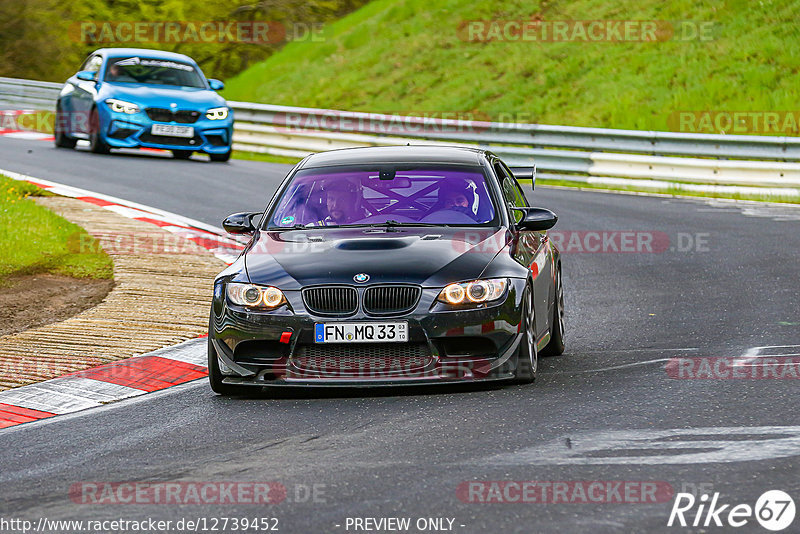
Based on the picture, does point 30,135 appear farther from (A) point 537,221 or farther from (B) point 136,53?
(A) point 537,221

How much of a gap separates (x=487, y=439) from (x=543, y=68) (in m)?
24.5

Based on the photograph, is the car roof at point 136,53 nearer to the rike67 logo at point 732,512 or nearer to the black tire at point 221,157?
the black tire at point 221,157

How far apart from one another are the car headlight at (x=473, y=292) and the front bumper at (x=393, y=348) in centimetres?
5

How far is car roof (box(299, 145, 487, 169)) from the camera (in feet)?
29.5

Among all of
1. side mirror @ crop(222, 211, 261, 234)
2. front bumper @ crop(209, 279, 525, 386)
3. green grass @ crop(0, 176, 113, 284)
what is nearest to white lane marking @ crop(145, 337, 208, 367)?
side mirror @ crop(222, 211, 261, 234)

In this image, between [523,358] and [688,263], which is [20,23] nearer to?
[688,263]

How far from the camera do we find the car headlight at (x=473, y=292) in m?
7.43

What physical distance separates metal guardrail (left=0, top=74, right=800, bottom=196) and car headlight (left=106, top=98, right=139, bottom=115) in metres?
4.73

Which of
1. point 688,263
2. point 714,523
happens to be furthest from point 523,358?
point 688,263

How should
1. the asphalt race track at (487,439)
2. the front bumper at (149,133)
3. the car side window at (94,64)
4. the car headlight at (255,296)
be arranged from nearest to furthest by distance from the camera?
the asphalt race track at (487,439)
the car headlight at (255,296)
the front bumper at (149,133)
the car side window at (94,64)

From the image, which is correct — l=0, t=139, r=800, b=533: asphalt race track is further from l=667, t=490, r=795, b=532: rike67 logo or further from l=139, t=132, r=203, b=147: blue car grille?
l=139, t=132, r=203, b=147: blue car grille

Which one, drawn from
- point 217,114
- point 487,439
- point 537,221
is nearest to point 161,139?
point 217,114

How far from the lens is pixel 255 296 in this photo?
7.62m

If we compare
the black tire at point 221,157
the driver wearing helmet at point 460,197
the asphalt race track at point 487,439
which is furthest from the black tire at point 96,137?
the driver wearing helmet at point 460,197
